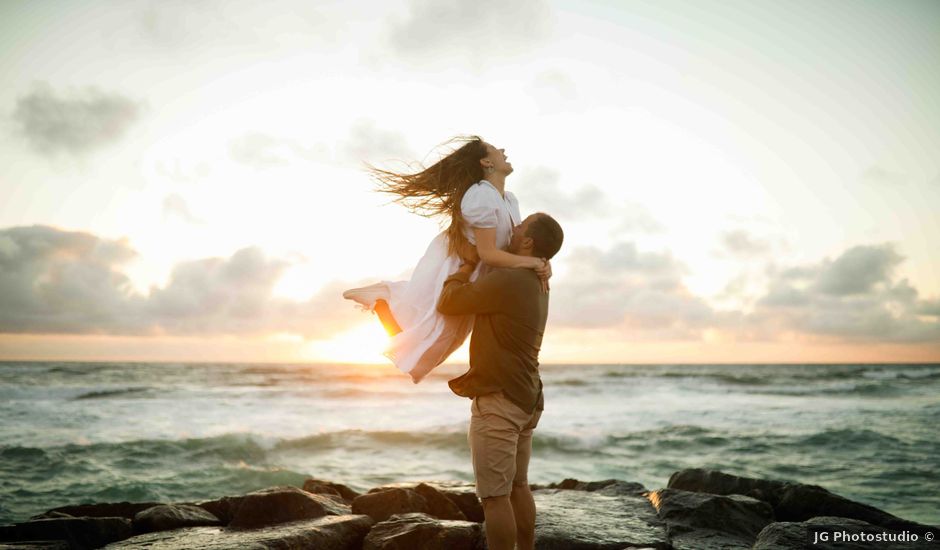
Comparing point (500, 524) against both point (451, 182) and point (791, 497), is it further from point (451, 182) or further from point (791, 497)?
point (791, 497)

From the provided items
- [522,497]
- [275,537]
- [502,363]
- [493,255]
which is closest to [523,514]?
[522,497]

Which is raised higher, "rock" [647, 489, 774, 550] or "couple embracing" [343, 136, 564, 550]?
"couple embracing" [343, 136, 564, 550]

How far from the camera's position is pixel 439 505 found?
6320 millimetres

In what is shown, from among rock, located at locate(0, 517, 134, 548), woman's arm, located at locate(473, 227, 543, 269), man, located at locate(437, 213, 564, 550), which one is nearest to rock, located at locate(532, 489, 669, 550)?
man, located at locate(437, 213, 564, 550)

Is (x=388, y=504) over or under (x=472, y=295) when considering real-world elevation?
under

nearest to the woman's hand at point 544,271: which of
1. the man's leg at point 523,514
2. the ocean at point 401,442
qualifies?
the man's leg at point 523,514

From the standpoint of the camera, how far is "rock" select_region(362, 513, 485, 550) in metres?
4.95

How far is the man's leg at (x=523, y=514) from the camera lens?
3.99m

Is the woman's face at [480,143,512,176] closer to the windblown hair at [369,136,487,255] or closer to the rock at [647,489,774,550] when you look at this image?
the windblown hair at [369,136,487,255]

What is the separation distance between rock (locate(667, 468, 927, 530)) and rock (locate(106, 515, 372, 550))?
4.05m

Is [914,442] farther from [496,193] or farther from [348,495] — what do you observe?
[496,193]

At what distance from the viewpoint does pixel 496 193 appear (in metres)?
3.94

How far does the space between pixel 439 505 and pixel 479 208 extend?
143 inches

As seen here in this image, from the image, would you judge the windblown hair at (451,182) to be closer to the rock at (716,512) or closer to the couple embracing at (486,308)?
the couple embracing at (486,308)
